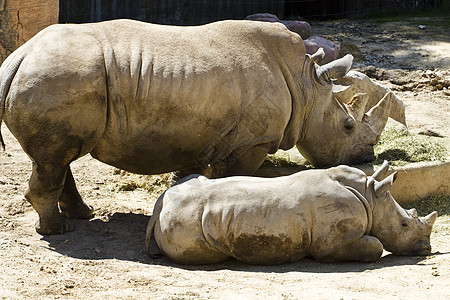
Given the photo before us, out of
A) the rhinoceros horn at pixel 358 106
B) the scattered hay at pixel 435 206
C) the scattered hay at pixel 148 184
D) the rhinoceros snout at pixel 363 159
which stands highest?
the rhinoceros horn at pixel 358 106

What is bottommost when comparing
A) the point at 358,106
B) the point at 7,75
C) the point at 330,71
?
the point at 358,106

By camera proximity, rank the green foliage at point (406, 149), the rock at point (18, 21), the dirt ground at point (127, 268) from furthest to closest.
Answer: the rock at point (18, 21) < the green foliage at point (406, 149) < the dirt ground at point (127, 268)

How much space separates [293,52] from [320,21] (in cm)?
966

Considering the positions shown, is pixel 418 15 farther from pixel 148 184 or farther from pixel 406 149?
pixel 148 184

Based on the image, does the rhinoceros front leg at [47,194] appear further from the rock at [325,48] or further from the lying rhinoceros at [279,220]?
the rock at [325,48]

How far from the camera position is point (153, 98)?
6164mm

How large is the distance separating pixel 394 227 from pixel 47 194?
259cm

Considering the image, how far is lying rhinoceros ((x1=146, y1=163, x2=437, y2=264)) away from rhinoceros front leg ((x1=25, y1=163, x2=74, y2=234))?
2.95 ft

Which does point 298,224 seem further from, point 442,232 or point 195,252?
point 442,232

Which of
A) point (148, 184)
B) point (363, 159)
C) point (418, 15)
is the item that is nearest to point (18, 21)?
point (148, 184)

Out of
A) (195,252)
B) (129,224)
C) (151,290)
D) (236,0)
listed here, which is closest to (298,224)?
(195,252)

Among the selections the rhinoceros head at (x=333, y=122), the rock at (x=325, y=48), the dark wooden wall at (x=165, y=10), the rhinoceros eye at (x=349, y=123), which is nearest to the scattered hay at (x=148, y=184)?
the rhinoceros head at (x=333, y=122)

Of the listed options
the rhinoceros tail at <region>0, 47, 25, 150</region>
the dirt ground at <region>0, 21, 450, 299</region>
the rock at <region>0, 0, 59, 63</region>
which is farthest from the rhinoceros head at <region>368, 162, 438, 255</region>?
the rock at <region>0, 0, 59, 63</region>

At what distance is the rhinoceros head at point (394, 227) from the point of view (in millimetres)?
5770
